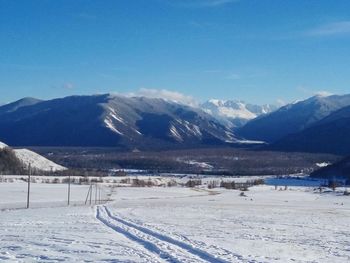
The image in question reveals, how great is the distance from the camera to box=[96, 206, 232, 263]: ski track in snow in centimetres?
2011

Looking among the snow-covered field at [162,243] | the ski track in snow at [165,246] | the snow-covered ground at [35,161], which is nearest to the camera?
the ski track in snow at [165,246]

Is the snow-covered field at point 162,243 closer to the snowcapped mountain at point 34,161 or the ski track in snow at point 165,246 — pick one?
the ski track in snow at point 165,246

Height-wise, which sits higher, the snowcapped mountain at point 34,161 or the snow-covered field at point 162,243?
the snowcapped mountain at point 34,161

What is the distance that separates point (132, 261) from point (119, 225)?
46.4 ft

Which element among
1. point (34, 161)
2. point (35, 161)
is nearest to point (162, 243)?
point (34, 161)

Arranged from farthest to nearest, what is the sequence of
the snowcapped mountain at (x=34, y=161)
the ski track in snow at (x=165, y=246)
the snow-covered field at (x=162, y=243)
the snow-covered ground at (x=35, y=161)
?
1. the snow-covered ground at (x=35, y=161)
2. the snowcapped mountain at (x=34, y=161)
3. the snow-covered field at (x=162, y=243)
4. the ski track in snow at (x=165, y=246)

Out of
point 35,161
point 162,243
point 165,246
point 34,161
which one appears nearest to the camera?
point 165,246

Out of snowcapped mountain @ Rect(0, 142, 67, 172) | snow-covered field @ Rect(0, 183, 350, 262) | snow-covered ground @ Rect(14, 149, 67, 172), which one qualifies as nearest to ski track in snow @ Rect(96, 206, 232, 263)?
snow-covered field @ Rect(0, 183, 350, 262)

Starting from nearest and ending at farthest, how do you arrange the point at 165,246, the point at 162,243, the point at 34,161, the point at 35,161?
1. the point at 165,246
2. the point at 162,243
3. the point at 34,161
4. the point at 35,161

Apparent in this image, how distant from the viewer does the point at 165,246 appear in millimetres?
23000

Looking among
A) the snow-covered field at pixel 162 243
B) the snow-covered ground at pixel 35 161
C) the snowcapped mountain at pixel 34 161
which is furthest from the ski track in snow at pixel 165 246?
the snow-covered ground at pixel 35 161

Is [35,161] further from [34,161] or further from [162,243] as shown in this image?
[162,243]

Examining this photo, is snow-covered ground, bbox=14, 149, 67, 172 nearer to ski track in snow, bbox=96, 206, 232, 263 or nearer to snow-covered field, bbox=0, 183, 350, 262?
snow-covered field, bbox=0, 183, 350, 262

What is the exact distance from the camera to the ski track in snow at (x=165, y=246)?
66.0 ft
